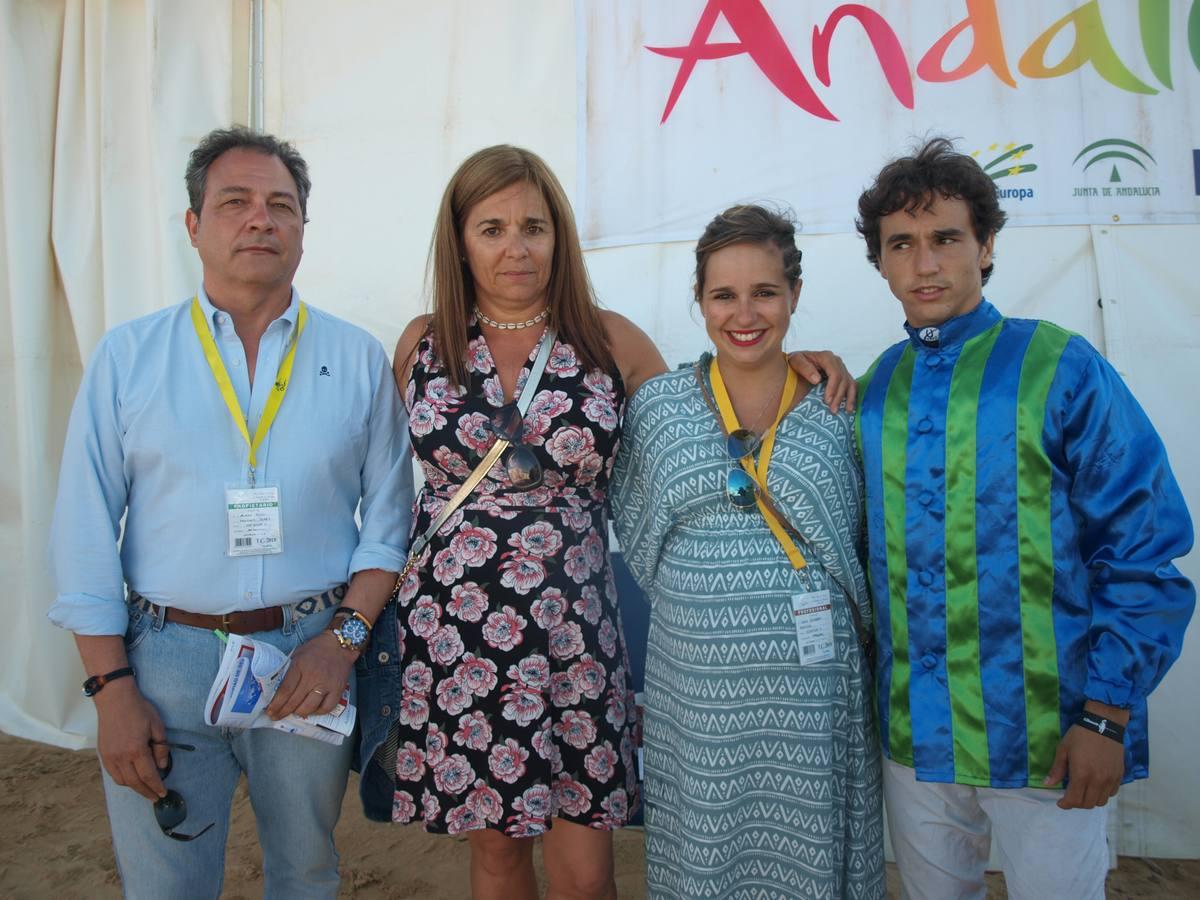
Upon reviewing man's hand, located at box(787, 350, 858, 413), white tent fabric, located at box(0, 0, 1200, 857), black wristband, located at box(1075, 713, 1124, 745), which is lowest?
black wristband, located at box(1075, 713, 1124, 745)

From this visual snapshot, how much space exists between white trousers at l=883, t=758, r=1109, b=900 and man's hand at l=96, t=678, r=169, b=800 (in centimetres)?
151

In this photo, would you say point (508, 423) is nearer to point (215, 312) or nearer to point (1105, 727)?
point (215, 312)

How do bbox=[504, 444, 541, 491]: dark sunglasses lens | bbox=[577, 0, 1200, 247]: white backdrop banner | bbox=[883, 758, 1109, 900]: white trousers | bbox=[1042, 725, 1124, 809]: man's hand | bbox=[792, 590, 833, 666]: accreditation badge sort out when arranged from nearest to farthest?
bbox=[1042, 725, 1124, 809]: man's hand, bbox=[883, 758, 1109, 900]: white trousers, bbox=[792, 590, 833, 666]: accreditation badge, bbox=[504, 444, 541, 491]: dark sunglasses lens, bbox=[577, 0, 1200, 247]: white backdrop banner

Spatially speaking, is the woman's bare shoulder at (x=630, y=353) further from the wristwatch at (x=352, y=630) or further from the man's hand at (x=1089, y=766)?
the man's hand at (x=1089, y=766)

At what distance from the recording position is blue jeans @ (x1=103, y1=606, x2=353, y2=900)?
1.75 meters

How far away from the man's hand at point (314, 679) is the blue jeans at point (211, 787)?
0.05 m

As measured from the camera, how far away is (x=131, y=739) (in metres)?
1.66

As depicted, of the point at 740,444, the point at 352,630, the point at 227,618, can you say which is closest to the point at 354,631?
the point at 352,630

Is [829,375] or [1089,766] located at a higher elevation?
[829,375]

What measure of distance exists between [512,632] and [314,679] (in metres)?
0.41

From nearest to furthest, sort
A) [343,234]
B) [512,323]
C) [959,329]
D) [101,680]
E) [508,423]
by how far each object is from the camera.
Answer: [101,680] < [959,329] < [508,423] < [512,323] < [343,234]

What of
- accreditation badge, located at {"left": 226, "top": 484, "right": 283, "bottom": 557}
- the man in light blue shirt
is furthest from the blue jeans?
accreditation badge, located at {"left": 226, "top": 484, "right": 283, "bottom": 557}

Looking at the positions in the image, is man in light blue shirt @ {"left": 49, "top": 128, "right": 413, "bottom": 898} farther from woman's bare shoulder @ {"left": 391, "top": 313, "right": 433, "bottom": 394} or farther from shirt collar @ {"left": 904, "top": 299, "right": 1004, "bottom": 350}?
shirt collar @ {"left": 904, "top": 299, "right": 1004, "bottom": 350}

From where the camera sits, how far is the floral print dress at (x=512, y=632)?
1.86 meters
